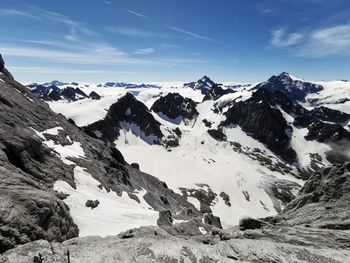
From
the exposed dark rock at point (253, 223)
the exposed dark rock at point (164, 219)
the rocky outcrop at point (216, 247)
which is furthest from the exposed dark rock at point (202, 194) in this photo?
the rocky outcrop at point (216, 247)

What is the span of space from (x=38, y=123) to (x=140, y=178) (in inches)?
1186

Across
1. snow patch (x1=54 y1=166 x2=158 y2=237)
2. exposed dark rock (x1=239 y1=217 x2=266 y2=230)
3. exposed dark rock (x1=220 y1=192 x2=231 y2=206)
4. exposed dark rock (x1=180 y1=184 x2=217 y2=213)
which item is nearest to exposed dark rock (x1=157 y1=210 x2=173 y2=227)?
snow patch (x1=54 y1=166 x2=158 y2=237)

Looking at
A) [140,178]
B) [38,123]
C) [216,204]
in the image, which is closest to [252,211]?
[216,204]

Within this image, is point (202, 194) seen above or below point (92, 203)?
below

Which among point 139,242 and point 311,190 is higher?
point 311,190

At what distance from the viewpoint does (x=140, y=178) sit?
9531 cm

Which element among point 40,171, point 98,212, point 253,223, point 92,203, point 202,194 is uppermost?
point 253,223

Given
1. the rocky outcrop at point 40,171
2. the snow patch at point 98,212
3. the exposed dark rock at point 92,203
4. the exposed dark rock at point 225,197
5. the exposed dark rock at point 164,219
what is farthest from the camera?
the exposed dark rock at point 225,197

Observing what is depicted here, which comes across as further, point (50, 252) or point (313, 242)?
point (313, 242)

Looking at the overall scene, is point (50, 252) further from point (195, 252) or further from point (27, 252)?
point (195, 252)

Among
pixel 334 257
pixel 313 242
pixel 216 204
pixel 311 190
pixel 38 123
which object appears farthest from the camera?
pixel 216 204

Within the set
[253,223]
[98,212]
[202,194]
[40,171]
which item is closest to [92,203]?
[98,212]

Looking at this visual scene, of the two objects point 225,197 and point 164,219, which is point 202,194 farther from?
Answer: point 164,219

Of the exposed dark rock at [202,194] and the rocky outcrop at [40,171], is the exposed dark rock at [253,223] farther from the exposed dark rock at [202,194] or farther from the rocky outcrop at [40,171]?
the exposed dark rock at [202,194]
